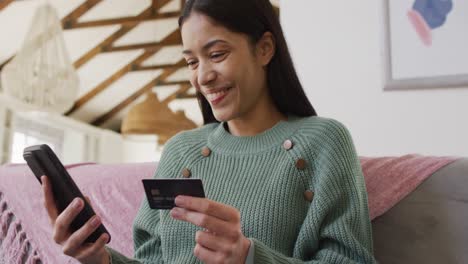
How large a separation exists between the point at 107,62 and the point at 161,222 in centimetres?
603

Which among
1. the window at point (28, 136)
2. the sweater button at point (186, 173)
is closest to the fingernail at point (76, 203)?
the sweater button at point (186, 173)

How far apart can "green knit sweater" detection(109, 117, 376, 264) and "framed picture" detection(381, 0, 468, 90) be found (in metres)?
0.87

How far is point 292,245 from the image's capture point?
0.89 metres

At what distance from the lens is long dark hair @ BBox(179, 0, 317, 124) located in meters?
0.93

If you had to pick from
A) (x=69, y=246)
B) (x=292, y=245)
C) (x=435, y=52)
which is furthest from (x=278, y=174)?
(x=435, y=52)

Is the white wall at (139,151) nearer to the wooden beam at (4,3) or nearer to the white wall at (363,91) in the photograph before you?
the wooden beam at (4,3)

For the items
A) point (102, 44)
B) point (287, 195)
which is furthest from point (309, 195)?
point (102, 44)

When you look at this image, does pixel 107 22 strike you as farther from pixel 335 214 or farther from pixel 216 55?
pixel 335 214

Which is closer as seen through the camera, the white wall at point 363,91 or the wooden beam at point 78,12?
the white wall at point 363,91

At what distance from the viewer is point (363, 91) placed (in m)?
1.80

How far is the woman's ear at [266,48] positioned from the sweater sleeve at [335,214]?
0.64 ft

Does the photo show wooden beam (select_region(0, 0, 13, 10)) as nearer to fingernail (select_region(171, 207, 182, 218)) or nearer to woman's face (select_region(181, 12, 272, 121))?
woman's face (select_region(181, 12, 272, 121))

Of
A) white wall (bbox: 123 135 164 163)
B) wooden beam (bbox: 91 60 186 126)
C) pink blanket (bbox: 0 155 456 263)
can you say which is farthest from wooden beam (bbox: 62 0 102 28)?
pink blanket (bbox: 0 155 456 263)

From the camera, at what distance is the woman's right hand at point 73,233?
2.61 feet
